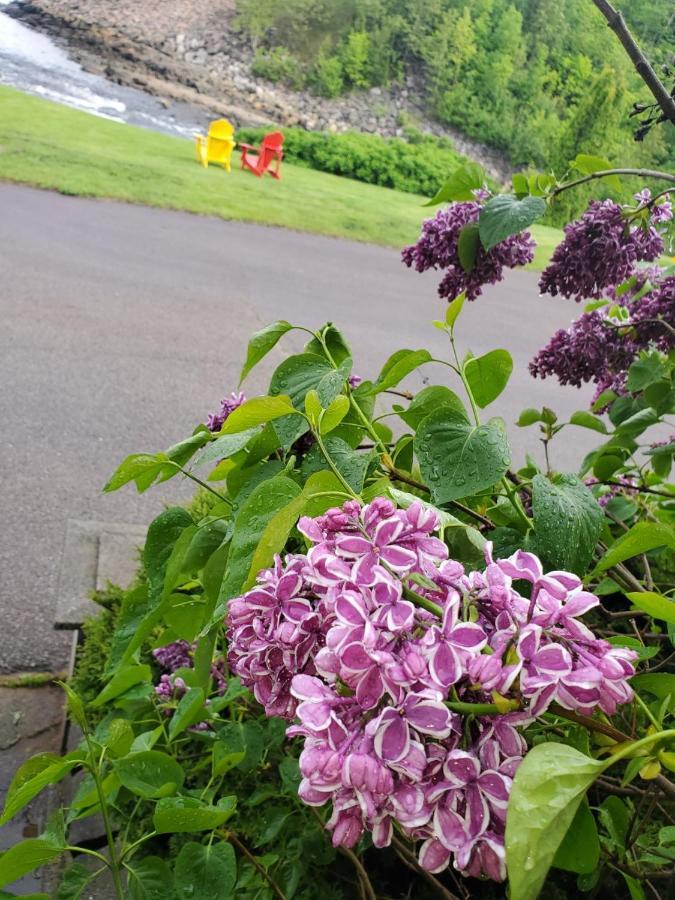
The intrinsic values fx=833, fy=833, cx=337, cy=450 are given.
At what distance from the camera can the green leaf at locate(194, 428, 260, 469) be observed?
3.19 feet

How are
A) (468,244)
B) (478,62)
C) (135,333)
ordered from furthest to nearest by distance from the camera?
(478,62) < (135,333) < (468,244)

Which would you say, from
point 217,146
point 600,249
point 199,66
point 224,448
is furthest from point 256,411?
point 199,66

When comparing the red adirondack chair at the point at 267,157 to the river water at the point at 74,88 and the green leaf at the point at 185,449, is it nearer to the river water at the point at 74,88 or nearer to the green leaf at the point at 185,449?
the river water at the point at 74,88

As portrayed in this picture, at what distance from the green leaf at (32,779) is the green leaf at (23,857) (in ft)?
0.12

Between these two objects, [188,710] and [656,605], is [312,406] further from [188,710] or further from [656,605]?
[188,710]

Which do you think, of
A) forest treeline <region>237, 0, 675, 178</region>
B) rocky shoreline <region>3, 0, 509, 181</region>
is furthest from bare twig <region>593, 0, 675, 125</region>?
rocky shoreline <region>3, 0, 509, 181</region>

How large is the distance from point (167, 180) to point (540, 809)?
10.6 m

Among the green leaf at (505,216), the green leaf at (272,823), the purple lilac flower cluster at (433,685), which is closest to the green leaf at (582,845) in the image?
the purple lilac flower cluster at (433,685)

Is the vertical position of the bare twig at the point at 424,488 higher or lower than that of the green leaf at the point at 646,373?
lower

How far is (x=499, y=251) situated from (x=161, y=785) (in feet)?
3.55

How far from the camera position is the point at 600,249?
1.58 meters

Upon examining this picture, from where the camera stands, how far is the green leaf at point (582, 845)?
1.99 feet

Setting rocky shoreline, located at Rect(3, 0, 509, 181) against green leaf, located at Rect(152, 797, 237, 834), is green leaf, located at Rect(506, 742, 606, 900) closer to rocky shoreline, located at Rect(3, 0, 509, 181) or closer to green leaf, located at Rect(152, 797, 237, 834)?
green leaf, located at Rect(152, 797, 237, 834)

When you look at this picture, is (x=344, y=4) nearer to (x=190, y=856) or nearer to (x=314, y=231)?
(x=314, y=231)
